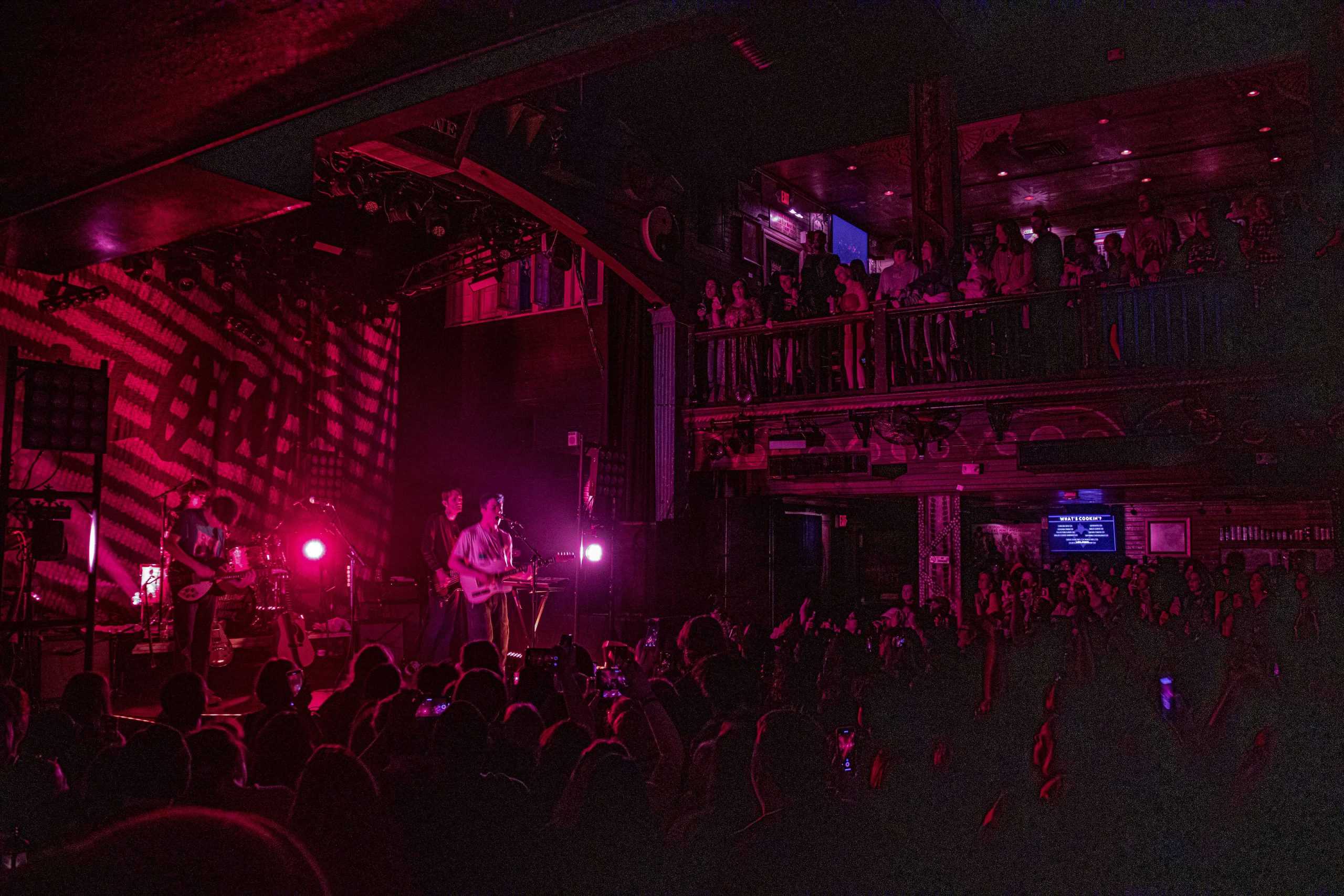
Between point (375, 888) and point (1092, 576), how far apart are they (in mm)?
9271

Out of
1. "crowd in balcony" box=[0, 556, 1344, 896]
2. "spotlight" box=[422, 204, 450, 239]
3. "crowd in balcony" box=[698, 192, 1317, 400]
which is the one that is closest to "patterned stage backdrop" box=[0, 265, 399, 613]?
"spotlight" box=[422, 204, 450, 239]

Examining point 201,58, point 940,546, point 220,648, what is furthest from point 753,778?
point 940,546

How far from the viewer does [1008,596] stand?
9805mm

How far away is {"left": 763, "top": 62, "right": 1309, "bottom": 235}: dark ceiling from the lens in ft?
34.1

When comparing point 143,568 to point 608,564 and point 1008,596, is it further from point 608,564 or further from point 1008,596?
point 1008,596

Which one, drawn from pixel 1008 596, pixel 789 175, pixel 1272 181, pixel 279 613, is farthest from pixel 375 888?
pixel 1272 181

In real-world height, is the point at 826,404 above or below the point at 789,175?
below

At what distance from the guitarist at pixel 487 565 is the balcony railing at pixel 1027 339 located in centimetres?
335

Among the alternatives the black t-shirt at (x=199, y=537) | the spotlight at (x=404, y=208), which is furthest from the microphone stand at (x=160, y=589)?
the spotlight at (x=404, y=208)

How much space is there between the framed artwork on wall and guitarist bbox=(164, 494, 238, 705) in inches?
423

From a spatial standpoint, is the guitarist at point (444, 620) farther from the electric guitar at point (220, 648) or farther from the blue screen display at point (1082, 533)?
the blue screen display at point (1082, 533)

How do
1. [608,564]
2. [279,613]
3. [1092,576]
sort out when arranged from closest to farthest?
[279,613]
[1092,576]
[608,564]

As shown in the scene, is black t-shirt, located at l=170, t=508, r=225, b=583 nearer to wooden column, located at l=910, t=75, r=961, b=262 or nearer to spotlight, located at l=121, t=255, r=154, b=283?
spotlight, located at l=121, t=255, r=154, b=283

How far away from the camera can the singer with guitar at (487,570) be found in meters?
8.43
